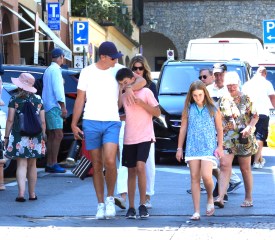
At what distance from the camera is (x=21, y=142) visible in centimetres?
1298

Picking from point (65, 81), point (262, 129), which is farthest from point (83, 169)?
point (262, 129)

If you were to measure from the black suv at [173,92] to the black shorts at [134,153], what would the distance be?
25.3 feet

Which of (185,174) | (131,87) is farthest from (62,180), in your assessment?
(131,87)

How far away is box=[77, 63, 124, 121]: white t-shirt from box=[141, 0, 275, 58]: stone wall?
2233 inches

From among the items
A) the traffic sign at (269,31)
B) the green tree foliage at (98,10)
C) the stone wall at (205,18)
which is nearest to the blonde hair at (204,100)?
the traffic sign at (269,31)

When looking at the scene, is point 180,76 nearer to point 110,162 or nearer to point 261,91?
point 261,91

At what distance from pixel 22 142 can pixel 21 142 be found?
1 centimetres

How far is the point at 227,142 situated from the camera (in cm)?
1226

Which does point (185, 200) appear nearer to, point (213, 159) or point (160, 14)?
point (213, 159)

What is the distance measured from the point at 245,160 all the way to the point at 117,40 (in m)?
41.5

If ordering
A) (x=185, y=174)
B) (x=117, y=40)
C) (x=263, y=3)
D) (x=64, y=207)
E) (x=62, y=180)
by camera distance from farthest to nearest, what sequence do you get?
(x=263, y=3), (x=117, y=40), (x=185, y=174), (x=62, y=180), (x=64, y=207)

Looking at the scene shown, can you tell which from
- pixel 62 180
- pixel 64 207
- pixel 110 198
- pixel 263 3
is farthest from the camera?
pixel 263 3

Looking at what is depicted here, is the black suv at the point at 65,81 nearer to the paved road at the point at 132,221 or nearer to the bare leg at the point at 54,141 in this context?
the bare leg at the point at 54,141

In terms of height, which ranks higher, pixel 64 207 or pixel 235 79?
pixel 235 79
